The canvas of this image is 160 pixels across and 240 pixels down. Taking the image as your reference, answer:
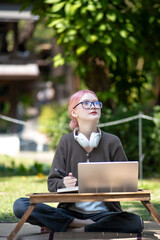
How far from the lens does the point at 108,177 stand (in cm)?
429

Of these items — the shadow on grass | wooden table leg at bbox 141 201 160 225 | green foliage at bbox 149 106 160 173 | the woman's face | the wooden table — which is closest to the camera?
the wooden table

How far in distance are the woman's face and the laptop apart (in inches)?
26.5

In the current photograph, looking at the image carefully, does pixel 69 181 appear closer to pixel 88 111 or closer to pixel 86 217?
pixel 86 217

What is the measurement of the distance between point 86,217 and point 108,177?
683mm

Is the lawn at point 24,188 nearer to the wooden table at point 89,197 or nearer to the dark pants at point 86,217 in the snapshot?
the dark pants at point 86,217

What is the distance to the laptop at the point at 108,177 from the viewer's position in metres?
4.24

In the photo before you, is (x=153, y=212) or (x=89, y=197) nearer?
(x=89, y=197)

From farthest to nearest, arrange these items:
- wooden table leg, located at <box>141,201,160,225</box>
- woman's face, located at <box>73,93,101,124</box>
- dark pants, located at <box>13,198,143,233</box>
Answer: woman's face, located at <box>73,93,101,124</box> < dark pants, located at <box>13,198,143,233</box> < wooden table leg, located at <box>141,201,160,225</box>

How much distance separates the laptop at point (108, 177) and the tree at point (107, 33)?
16.0 feet

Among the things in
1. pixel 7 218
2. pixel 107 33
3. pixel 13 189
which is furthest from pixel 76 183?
pixel 107 33

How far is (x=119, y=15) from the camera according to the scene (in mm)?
9109

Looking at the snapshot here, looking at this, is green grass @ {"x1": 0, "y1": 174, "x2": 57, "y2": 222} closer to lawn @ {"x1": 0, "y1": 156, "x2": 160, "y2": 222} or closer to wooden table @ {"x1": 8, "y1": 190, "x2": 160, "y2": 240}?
lawn @ {"x1": 0, "y1": 156, "x2": 160, "y2": 222}

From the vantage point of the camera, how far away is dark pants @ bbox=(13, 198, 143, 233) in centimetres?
472

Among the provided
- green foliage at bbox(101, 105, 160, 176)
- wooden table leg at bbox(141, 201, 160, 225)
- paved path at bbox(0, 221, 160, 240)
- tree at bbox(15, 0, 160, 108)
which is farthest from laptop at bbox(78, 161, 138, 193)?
green foliage at bbox(101, 105, 160, 176)
